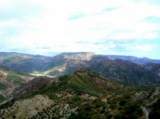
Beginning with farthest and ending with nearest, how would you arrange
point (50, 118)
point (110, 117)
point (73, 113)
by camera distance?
point (50, 118) < point (73, 113) < point (110, 117)

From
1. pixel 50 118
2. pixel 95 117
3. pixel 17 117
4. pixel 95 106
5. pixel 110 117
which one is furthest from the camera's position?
pixel 17 117

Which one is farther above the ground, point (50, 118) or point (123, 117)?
point (123, 117)

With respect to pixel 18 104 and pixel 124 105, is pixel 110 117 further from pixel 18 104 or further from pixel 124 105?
pixel 18 104

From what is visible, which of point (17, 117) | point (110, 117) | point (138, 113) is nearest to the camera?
point (138, 113)

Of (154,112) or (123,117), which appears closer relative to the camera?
(154,112)

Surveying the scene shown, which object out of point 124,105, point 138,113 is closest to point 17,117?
point 124,105

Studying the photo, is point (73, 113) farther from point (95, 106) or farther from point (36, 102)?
point (36, 102)

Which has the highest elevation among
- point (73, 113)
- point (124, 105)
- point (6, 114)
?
point (124, 105)

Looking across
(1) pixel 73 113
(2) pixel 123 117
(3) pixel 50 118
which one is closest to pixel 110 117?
(2) pixel 123 117

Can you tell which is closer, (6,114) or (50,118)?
(50,118)
